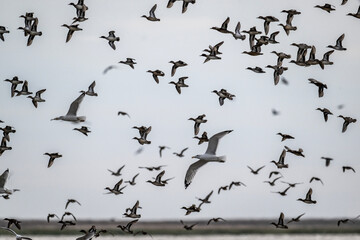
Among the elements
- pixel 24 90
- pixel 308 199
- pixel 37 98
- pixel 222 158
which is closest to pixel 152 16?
pixel 37 98

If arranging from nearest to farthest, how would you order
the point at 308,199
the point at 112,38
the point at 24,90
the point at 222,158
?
1. the point at 222,158
2. the point at 308,199
3. the point at 112,38
4. the point at 24,90

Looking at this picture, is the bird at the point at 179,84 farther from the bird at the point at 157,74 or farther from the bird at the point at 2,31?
the bird at the point at 2,31

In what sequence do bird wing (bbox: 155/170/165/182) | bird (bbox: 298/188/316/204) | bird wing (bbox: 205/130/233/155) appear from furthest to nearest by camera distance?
bird wing (bbox: 155/170/165/182) → bird (bbox: 298/188/316/204) → bird wing (bbox: 205/130/233/155)

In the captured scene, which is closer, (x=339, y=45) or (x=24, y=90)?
(x=339, y=45)

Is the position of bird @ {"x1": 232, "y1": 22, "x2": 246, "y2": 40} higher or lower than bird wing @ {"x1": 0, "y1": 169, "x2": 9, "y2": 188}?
higher

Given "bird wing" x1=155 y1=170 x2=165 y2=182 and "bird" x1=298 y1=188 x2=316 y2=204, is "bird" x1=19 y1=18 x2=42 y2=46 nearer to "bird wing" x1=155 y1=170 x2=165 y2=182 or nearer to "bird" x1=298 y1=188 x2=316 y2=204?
"bird wing" x1=155 y1=170 x2=165 y2=182

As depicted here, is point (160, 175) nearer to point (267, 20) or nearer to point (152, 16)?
point (152, 16)

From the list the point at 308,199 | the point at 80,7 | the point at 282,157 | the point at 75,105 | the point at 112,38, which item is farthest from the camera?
Result: the point at 282,157

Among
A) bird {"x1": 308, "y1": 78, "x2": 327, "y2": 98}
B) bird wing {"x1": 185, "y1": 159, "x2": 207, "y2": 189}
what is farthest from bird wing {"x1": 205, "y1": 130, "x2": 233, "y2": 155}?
bird {"x1": 308, "y1": 78, "x2": 327, "y2": 98}

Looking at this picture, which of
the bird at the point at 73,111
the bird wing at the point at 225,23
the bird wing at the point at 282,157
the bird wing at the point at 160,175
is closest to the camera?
the bird at the point at 73,111

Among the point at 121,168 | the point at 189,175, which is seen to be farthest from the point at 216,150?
the point at 121,168

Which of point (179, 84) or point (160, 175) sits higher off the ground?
point (179, 84)

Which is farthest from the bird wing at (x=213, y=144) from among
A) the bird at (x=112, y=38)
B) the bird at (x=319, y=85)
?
the bird at (x=112, y=38)

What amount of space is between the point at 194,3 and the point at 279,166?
6.12 m
